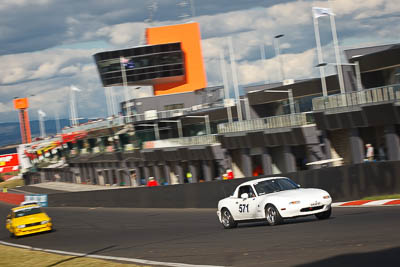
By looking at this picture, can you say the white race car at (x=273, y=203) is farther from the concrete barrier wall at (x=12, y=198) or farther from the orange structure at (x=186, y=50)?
the orange structure at (x=186, y=50)

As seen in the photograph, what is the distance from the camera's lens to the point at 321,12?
129 feet

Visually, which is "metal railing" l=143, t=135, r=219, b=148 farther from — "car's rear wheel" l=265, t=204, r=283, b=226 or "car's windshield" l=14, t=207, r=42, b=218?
"car's rear wheel" l=265, t=204, r=283, b=226

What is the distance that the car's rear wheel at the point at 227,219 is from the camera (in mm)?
18531

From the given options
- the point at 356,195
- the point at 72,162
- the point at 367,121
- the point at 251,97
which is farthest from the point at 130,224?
the point at 72,162

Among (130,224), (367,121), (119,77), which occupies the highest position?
(119,77)

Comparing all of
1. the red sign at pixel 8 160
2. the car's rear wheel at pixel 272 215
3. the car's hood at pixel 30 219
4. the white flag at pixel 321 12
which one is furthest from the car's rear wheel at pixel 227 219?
the red sign at pixel 8 160

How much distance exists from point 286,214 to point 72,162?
83.7 metres

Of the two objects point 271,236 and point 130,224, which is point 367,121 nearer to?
point 130,224

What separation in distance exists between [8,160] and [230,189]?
111131 millimetres

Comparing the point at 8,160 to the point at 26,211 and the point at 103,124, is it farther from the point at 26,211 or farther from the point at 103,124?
the point at 26,211

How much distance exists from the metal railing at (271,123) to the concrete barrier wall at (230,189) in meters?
11.5

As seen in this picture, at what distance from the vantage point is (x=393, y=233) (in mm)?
11758

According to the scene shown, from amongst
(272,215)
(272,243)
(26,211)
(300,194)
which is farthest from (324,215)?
(26,211)

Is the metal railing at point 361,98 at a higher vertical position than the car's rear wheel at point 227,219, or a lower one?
higher
